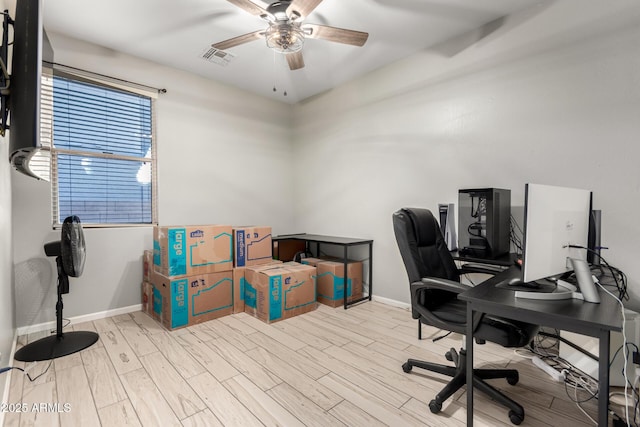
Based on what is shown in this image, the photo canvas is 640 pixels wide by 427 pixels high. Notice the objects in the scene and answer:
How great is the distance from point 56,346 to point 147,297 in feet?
2.73

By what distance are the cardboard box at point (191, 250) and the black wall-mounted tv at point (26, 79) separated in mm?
1597

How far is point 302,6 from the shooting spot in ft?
6.18

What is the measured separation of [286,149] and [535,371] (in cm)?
383

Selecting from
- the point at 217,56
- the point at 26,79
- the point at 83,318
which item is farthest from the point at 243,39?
the point at 83,318

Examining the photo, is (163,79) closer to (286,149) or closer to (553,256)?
(286,149)

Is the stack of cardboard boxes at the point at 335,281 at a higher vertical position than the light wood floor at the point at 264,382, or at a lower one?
higher

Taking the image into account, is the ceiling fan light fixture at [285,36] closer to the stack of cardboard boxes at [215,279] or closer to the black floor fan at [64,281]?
the stack of cardboard boxes at [215,279]

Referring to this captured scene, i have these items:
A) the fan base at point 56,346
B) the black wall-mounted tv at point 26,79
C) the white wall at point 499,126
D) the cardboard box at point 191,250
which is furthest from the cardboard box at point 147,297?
the white wall at point 499,126

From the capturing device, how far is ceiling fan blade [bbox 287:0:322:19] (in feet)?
6.04

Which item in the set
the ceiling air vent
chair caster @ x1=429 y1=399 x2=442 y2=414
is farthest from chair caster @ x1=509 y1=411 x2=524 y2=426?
the ceiling air vent

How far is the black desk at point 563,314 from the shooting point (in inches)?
39.4

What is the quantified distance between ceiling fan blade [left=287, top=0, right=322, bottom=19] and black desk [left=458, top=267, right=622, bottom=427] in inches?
76.9

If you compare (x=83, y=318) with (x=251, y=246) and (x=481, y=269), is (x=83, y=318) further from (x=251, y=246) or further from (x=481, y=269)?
(x=481, y=269)

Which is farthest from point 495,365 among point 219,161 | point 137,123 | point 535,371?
point 137,123
